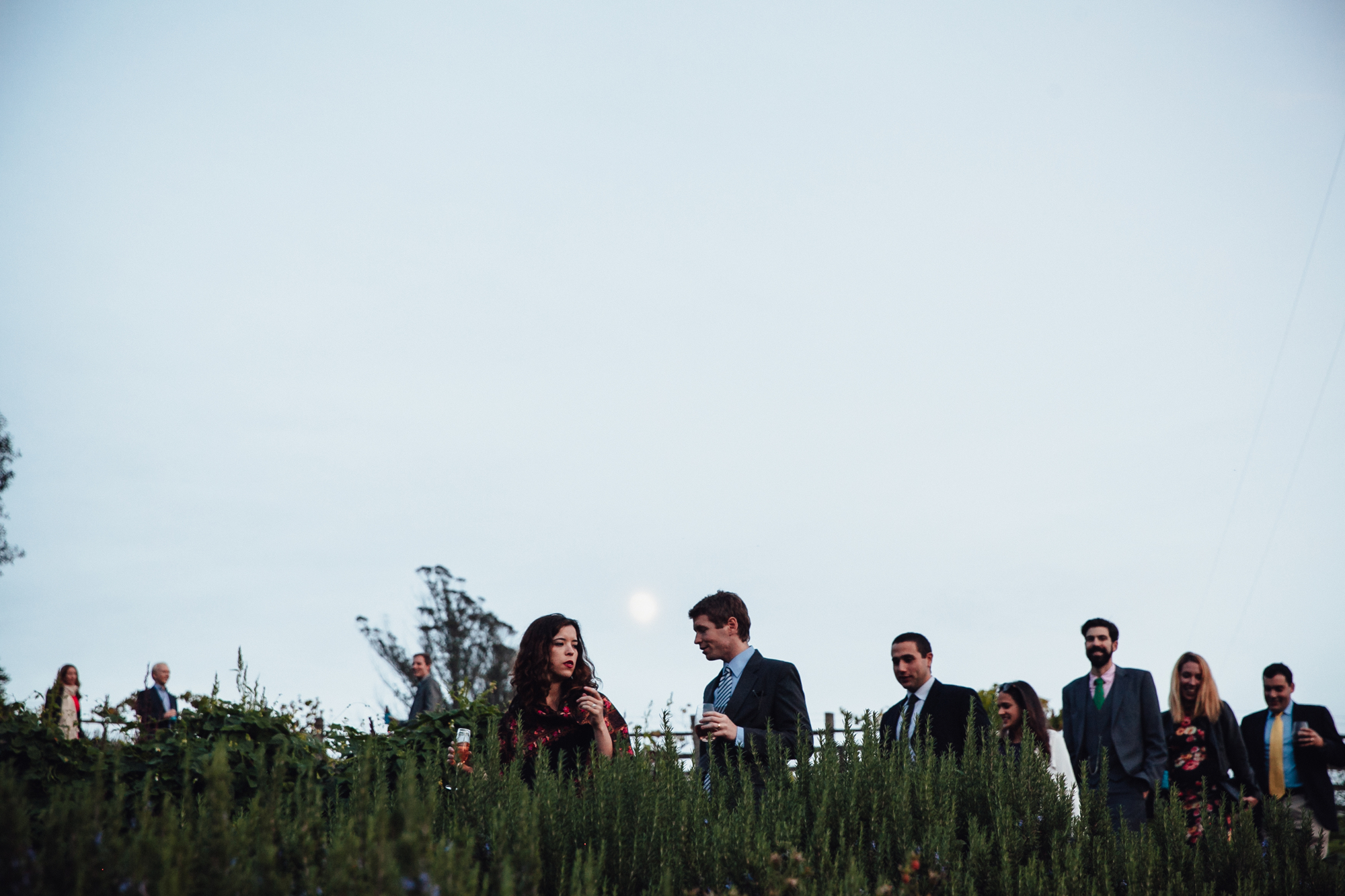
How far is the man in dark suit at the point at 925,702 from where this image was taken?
612 centimetres

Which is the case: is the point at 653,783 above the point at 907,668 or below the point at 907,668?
below

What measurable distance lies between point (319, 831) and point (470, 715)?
2720 mm

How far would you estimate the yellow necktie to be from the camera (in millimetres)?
7430

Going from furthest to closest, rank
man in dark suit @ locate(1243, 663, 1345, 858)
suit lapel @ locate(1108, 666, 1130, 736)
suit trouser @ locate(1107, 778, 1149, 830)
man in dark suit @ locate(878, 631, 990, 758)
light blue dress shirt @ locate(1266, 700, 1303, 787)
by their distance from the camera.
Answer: light blue dress shirt @ locate(1266, 700, 1303, 787), man in dark suit @ locate(1243, 663, 1345, 858), suit lapel @ locate(1108, 666, 1130, 736), suit trouser @ locate(1107, 778, 1149, 830), man in dark suit @ locate(878, 631, 990, 758)

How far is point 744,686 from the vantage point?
5.61 metres

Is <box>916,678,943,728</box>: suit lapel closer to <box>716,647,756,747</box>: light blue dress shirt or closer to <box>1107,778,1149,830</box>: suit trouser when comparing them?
<box>716,647,756,747</box>: light blue dress shirt

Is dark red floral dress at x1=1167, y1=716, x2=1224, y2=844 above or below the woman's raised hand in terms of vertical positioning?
below

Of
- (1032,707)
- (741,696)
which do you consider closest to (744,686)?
(741,696)

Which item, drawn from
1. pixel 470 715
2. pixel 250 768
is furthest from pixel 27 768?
pixel 470 715

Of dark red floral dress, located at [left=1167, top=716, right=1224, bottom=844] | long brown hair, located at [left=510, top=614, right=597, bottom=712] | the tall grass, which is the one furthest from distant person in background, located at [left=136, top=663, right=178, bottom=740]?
dark red floral dress, located at [left=1167, top=716, right=1224, bottom=844]

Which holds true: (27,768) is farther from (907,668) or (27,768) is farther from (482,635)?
(482,635)

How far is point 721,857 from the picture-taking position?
3.78 meters

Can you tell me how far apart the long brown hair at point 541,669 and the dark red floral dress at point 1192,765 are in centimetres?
427

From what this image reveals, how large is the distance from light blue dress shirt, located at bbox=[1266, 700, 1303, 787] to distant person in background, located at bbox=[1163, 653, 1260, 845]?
47cm
